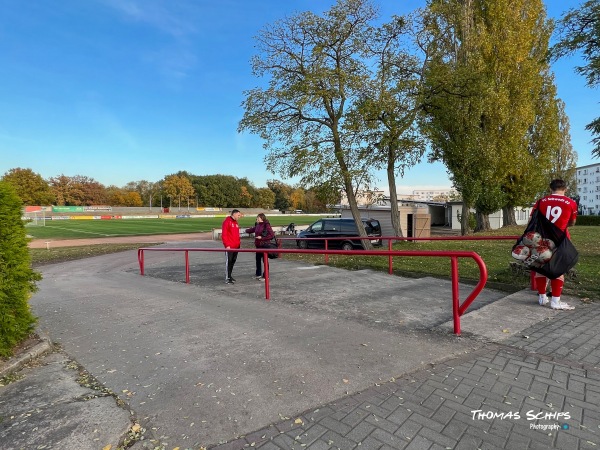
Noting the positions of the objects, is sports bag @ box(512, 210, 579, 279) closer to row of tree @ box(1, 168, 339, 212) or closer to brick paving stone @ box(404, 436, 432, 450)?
brick paving stone @ box(404, 436, 432, 450)

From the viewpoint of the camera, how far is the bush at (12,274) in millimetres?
3717

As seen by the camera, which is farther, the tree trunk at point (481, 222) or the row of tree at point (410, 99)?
the tree trunk at point (481, 222)

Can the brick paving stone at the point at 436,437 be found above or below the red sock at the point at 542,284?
below

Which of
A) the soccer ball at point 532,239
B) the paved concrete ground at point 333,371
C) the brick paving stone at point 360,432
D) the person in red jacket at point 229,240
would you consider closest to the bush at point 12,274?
the paved concrete ground at point 333,371

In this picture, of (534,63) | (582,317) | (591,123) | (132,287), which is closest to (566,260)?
(582,317)

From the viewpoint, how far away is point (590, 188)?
341 feet

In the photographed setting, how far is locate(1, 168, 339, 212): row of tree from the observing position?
95.9 metres

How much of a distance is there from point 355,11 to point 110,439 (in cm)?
1371

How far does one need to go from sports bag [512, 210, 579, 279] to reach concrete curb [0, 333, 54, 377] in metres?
5.90

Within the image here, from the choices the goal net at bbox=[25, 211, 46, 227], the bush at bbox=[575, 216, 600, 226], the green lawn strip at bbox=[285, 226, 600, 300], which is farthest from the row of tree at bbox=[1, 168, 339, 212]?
the green lawn strip at bbox=[285, 226, 600, 300]

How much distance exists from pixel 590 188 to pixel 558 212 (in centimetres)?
12706

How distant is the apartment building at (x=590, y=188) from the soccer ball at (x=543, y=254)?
118m

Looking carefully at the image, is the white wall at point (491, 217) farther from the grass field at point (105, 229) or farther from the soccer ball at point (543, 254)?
the soccer ball at point (543, 254)

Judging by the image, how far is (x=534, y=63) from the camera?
19.4 m
